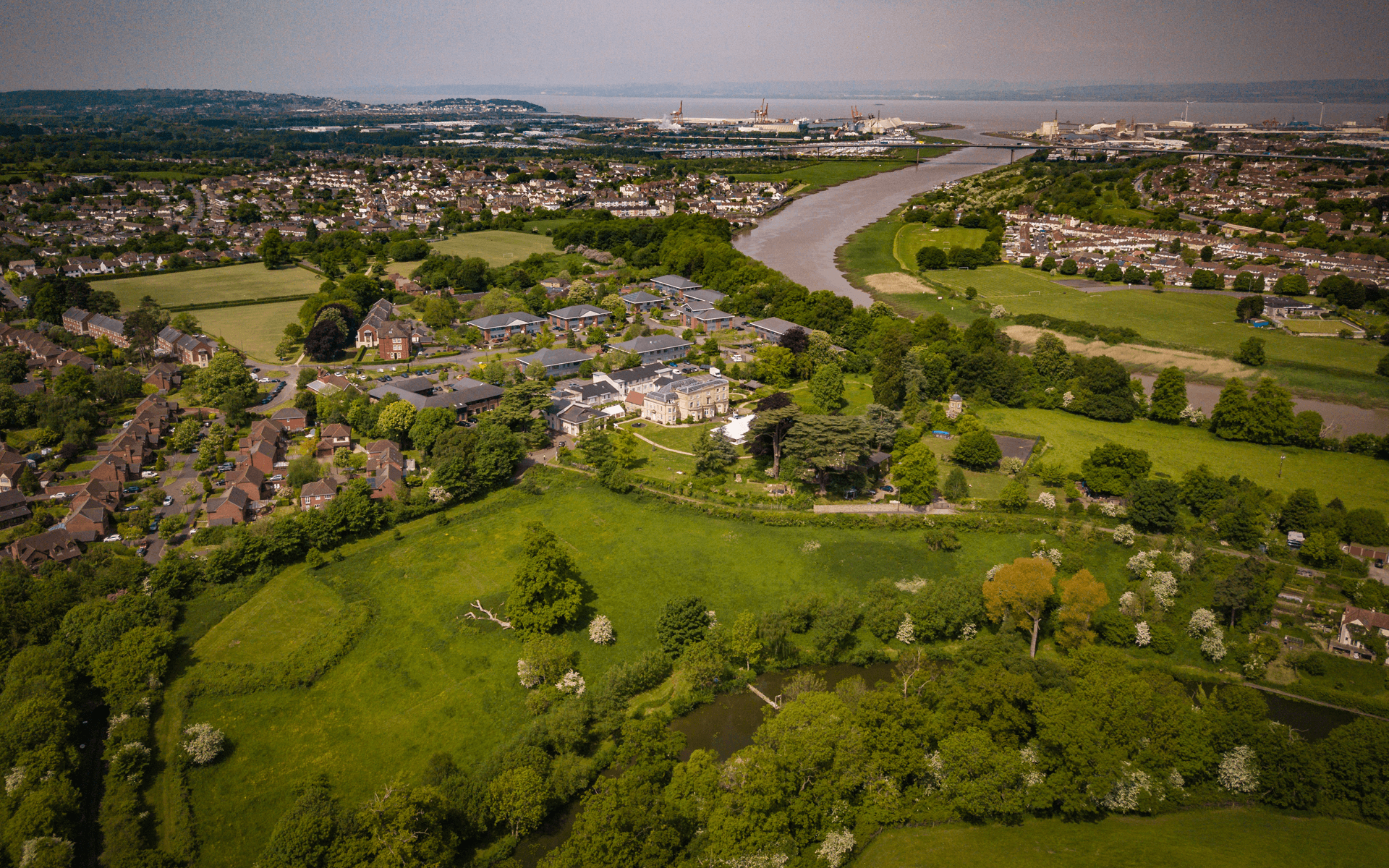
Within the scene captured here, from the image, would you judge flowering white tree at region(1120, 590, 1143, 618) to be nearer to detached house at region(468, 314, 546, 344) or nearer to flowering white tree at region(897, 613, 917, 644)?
flowering white tree at region(897, 613, 917, 644)

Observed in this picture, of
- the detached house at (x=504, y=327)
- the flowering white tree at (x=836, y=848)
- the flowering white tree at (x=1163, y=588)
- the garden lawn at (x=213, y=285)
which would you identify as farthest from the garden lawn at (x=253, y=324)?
the flowering white tree at (x=1163, y=588)

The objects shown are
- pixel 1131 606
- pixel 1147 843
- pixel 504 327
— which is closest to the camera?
pixel 1147 843

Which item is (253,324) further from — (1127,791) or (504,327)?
(1127,791)

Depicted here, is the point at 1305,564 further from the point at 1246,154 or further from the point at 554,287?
the point at 1246,154

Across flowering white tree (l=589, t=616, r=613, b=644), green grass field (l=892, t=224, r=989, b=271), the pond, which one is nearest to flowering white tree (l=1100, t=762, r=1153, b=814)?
the pond

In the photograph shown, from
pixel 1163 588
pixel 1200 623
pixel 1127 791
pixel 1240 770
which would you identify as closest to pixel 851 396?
pixel 1163 588

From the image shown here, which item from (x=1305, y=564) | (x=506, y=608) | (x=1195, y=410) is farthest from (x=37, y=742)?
(x=1195, y=410)
